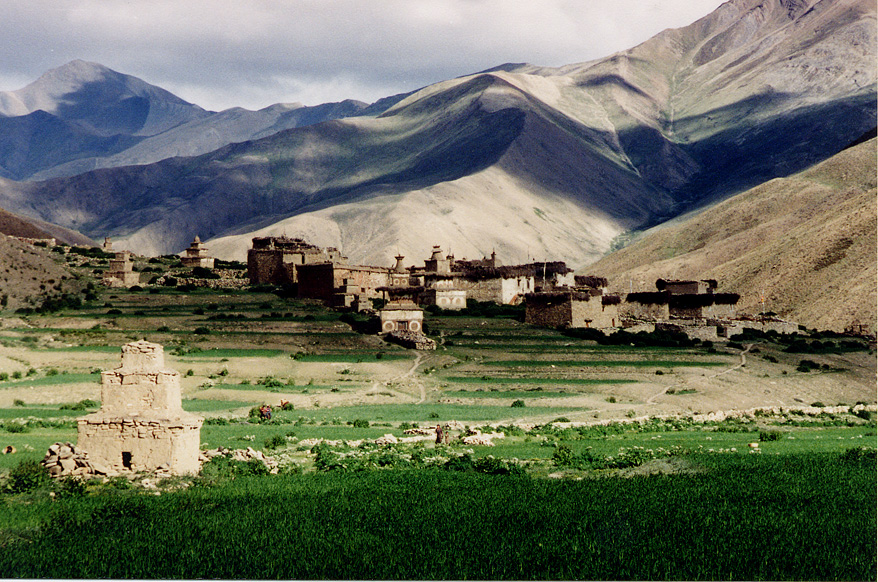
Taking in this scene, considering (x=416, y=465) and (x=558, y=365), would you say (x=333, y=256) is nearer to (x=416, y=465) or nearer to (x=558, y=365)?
→ (x=558, y=365)

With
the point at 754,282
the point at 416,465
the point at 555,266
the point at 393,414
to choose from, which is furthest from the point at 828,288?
the point at 416,465

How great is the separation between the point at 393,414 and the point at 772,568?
18646 millimetres

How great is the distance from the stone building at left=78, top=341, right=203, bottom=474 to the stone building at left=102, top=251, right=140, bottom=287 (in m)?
52.3

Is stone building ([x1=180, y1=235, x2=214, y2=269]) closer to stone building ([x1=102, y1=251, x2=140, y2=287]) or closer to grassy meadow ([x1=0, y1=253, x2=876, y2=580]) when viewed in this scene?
stone building ([x1=102, y1=251, x2=140, y2=287])

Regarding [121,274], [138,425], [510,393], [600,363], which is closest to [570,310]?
[600,363]

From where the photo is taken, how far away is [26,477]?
53.2 feet

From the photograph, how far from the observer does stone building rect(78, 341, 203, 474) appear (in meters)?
17.6

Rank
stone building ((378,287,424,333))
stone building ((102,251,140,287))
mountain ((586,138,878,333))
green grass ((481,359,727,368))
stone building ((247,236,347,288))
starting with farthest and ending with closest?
1. mountain ((586,138,878,333))
2. stone building ((247,236,347,288))
3. stone building ((102,251,140,287))
4. stone building ((378,287,424,333))
5. green grass ((481,359,727,368))

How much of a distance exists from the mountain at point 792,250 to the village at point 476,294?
15.2 meters

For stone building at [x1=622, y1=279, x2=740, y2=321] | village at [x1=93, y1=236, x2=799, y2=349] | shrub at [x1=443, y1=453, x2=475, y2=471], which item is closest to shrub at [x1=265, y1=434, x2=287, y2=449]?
shrub at [x1=443, y1=453, x2=475, y2=471]

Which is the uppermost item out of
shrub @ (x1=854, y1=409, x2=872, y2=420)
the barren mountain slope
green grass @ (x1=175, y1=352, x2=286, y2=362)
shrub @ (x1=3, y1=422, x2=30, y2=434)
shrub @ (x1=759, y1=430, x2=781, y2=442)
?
the barren mountain slope

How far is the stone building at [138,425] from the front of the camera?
692 inches

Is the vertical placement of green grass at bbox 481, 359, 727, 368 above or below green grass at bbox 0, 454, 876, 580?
above

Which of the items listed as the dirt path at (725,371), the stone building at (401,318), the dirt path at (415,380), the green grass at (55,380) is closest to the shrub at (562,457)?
the dirt path at (415,380)
